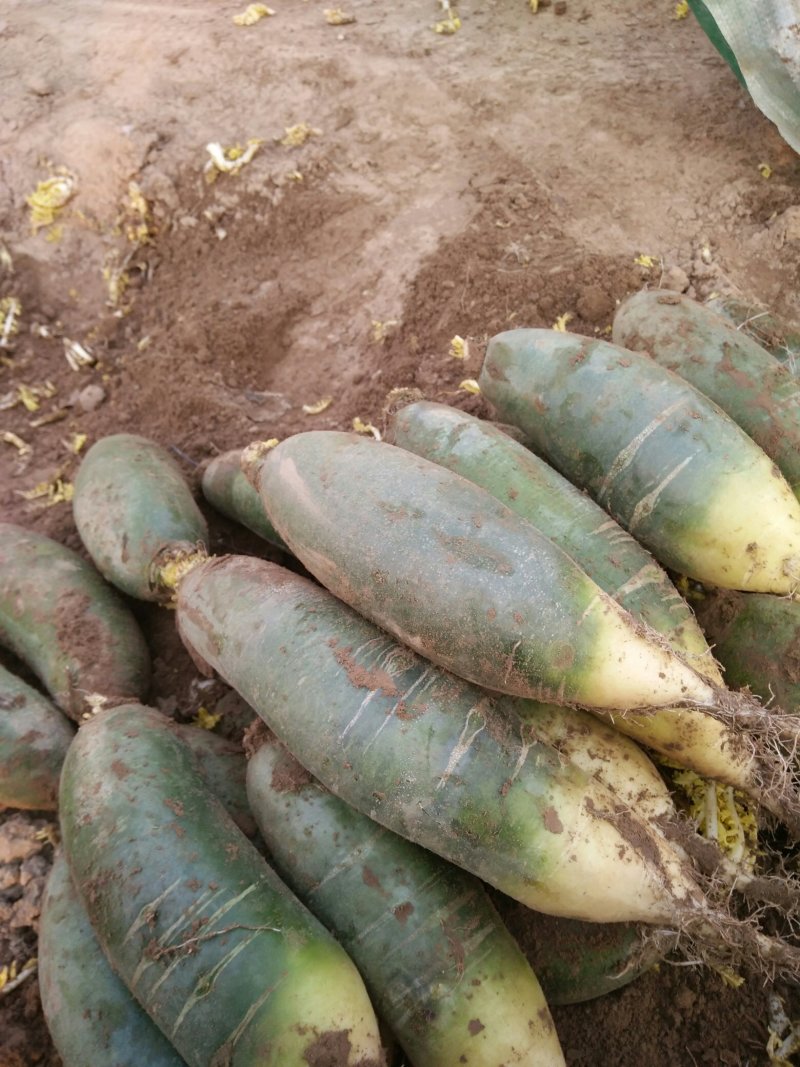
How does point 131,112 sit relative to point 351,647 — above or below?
above

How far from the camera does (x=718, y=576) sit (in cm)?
245

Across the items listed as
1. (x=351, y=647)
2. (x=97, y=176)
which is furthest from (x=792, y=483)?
(x=97, y=176)

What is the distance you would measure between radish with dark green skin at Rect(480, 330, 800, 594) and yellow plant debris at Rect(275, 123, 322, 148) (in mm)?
3642

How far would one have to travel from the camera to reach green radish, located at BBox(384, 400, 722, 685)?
2.40 metres

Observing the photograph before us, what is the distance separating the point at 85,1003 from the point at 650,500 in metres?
2.38

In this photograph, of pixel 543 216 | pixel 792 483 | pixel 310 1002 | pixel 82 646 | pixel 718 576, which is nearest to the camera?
pixel 310 1002

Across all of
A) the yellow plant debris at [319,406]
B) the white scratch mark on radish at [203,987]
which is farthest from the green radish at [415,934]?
the yellow plant debris at [319,406]

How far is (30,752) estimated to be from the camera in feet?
9.61

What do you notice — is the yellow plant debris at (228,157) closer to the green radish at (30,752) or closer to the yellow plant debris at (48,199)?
the yellow plant debris at (48,199)

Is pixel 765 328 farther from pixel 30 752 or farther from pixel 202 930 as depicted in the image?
pixel 30 752

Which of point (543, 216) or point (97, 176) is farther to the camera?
point (97, 176)

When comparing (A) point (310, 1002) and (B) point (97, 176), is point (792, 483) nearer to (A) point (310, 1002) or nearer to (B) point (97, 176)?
(A) point (310, 1002)

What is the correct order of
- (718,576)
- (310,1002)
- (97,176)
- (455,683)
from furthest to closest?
(97,176)
(718,576)
(455,683)
(310,1002)

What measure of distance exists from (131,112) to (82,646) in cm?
464
